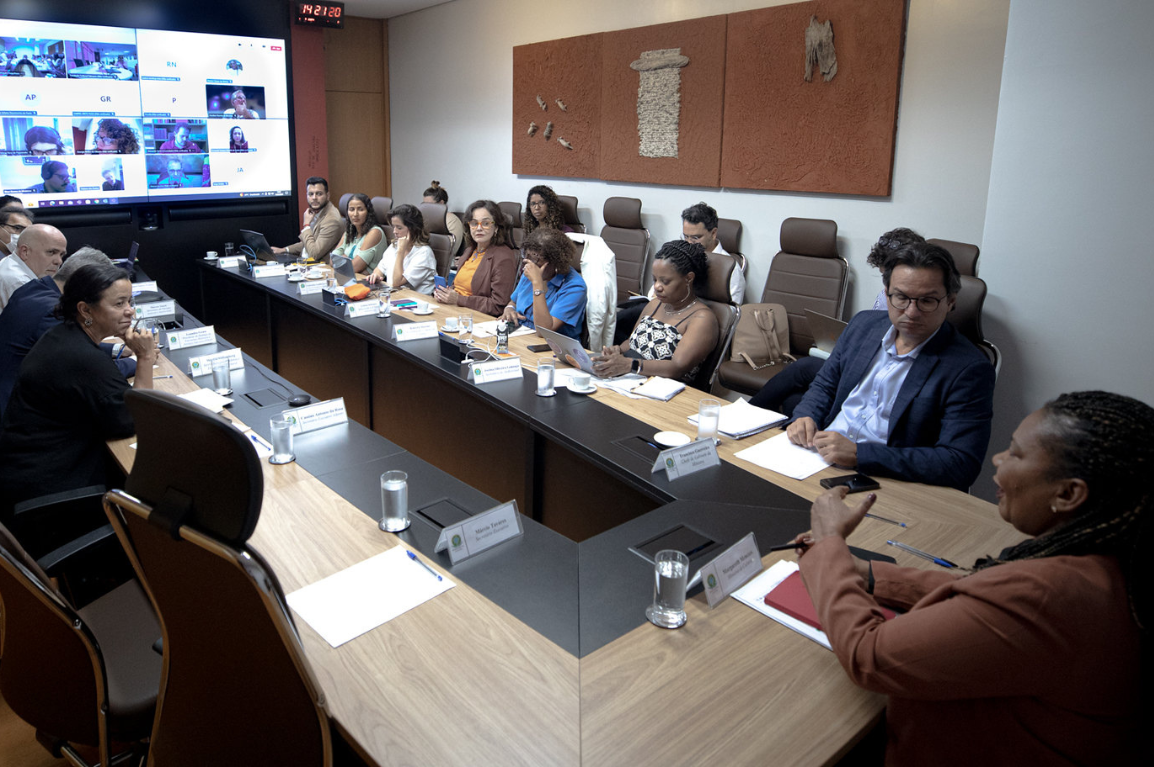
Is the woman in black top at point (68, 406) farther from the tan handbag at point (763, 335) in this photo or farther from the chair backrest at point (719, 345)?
the tan handbag at point (763, 335)

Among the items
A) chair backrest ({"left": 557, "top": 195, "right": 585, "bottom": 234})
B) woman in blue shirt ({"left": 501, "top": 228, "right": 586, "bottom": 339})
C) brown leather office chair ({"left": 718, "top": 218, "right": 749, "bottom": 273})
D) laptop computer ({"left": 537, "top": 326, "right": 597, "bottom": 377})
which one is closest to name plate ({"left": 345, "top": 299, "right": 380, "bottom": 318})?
woman in blue shirt ({"left": 501, "top": 228, "right": 586, "bottom": 339})

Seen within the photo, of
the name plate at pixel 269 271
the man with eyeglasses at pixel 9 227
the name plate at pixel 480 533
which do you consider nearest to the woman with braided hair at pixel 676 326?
the name plate at pixel 480 533

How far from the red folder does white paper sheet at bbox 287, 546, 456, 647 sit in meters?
0.64

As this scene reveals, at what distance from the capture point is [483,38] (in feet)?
24.1

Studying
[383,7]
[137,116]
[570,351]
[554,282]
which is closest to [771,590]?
[570,351]

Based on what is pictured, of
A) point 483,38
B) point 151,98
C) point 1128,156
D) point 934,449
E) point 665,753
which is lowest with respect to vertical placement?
point 665,753

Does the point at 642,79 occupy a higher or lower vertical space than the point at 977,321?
higher

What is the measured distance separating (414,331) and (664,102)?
302 cm

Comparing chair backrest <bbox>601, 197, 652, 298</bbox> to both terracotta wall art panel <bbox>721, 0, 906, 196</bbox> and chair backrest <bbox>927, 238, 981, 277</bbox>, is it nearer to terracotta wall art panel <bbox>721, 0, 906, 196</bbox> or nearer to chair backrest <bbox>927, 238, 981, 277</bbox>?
terracotta wall art panel <bbox>721, 0, 906, 196</bbox>

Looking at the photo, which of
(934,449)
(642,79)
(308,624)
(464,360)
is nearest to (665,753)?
(308,624)

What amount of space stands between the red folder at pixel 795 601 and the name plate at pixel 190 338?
2.77 metres

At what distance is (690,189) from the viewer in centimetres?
554

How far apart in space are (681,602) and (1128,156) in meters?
2.44

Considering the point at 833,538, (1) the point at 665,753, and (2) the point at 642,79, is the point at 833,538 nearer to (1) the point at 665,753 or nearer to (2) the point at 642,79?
(1) the point at 665,753
